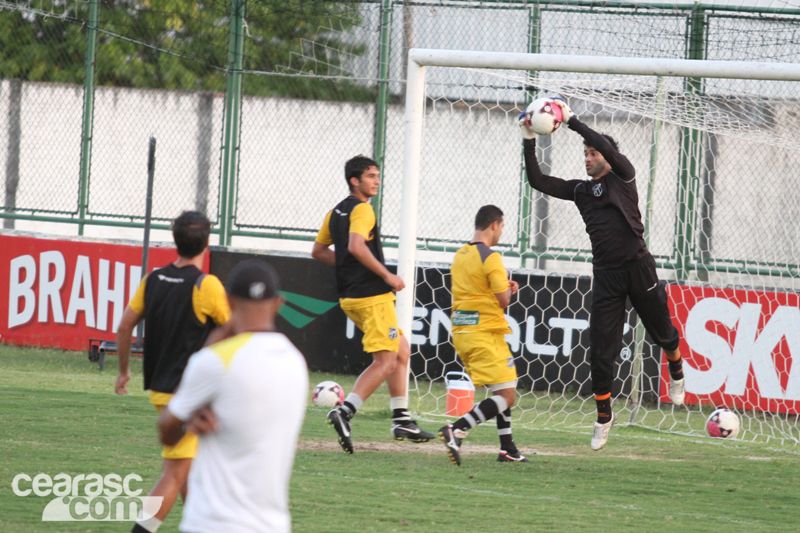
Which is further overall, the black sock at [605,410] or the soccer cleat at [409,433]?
the soccer cleat at [409,433]

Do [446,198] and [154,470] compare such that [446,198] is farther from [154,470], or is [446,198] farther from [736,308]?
[154,470]

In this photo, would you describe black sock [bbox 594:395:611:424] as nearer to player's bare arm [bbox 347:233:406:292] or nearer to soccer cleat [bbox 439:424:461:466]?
soccer cleat [bbox 439:424:461:466]

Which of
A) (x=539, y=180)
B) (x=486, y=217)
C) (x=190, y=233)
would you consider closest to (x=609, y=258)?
(x=539, y=180)

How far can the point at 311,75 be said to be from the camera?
A: 11.7m

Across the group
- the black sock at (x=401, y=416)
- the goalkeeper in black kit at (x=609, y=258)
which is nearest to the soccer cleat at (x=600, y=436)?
the goalkeeper in black kit at (x=609, y=258)

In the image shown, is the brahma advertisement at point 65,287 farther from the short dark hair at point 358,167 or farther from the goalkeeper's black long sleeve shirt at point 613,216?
the goalkeeper's black long sleeve shirt at point 613,216

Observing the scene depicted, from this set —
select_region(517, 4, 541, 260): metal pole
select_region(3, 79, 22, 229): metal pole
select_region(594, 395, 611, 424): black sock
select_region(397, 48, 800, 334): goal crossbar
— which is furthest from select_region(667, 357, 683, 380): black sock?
select_region(3, 79, 22, 229): metal pole

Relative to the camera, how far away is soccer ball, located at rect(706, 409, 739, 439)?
847 centimetres

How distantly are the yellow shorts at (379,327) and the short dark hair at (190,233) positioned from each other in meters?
2.94

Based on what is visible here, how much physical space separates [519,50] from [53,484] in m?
7.33

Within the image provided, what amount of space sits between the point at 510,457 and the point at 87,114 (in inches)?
300

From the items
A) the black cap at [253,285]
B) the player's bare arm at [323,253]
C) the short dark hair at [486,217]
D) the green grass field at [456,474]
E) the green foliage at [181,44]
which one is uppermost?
the green foliage at [181,44]

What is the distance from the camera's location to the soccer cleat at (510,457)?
22.8 ft

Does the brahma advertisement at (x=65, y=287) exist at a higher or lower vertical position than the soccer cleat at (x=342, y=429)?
higher
